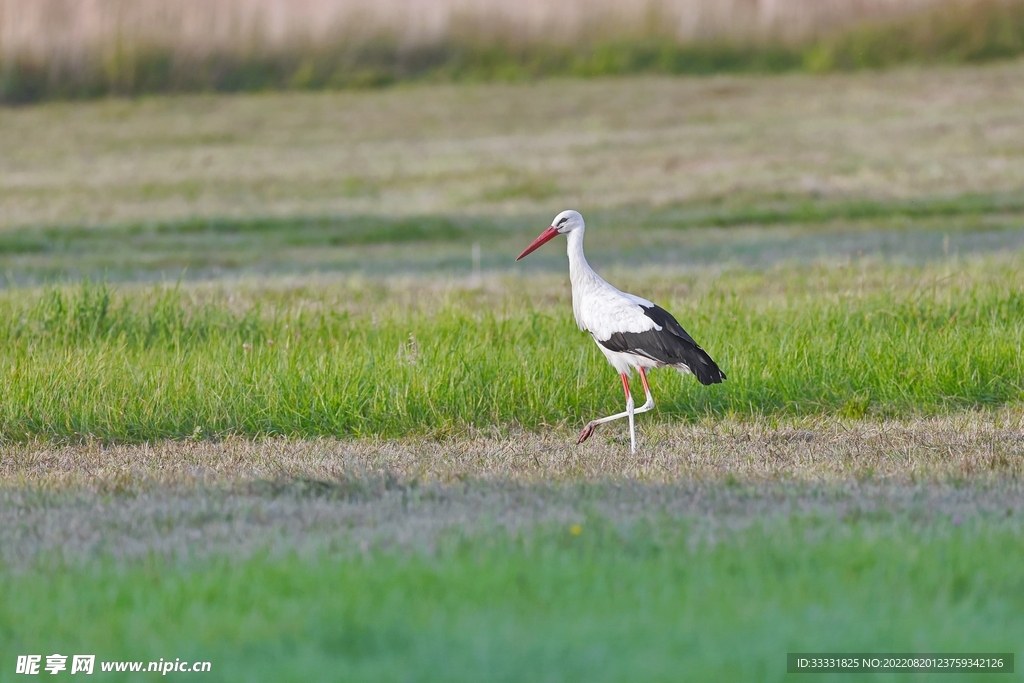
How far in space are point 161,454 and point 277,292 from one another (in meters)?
8.35

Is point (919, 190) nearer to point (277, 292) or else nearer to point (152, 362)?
point (277, 292)

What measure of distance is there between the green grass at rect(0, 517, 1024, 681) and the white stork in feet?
9.52

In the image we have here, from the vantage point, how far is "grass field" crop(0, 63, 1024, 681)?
4.52 meters

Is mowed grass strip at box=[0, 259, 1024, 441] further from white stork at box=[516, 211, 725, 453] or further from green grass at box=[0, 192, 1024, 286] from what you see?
green grass at box=[0, 192, 1024, 286]

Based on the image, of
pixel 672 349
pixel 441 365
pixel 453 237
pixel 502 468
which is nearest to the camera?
pixel 502 468

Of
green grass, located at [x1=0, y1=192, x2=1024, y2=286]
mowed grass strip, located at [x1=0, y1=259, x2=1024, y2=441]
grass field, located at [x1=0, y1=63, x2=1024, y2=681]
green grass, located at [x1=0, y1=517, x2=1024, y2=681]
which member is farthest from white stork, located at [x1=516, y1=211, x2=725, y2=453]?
green grass, located at [x1=0, y1=192, x2=1024, y2=286]

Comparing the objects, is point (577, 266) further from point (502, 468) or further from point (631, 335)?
point (502, 468)

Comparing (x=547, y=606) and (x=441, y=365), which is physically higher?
(x=547, y=606)

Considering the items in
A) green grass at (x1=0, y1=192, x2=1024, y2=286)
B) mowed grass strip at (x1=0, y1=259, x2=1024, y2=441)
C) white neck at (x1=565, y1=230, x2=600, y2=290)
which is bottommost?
green grass at (x1=0, y1=192, x2=1024, y2=286)

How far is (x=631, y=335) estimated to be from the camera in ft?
28.4

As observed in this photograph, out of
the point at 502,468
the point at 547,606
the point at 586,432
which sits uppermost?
the point at 547,606

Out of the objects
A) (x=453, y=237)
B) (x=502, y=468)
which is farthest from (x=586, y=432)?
(x=453, y=237)

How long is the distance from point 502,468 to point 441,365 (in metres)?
2.46

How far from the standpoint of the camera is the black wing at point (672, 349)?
27.9 feet
